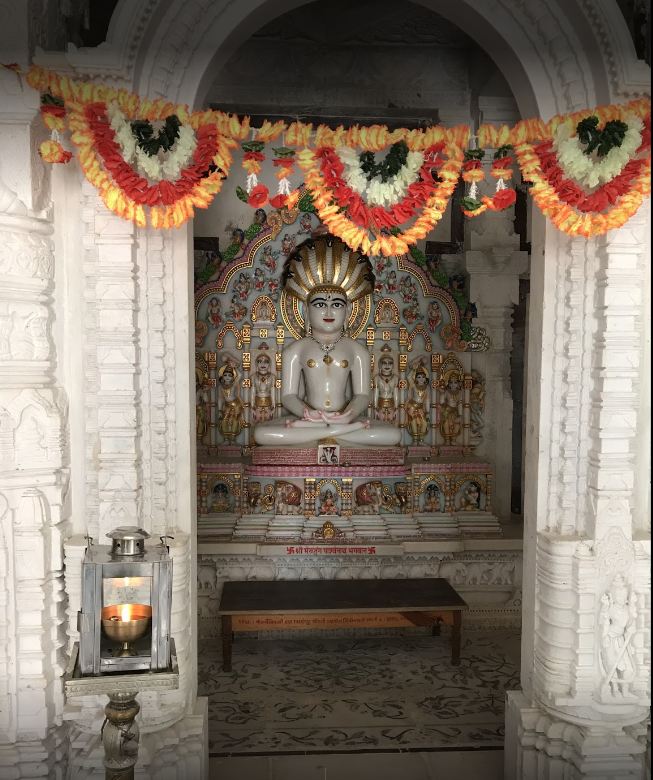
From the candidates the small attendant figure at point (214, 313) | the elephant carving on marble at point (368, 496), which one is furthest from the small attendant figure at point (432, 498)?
the small attendant figure at point (214, 313)

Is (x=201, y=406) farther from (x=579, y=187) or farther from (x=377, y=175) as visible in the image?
(x=579, y=187)

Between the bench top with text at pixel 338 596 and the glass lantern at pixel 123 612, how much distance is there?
2.51 metres

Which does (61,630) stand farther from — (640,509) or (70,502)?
(640,509)

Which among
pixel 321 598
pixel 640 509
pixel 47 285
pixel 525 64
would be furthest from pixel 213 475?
pixel 525 64

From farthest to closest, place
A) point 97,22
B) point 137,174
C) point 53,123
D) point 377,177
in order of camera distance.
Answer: point 97,22 → point 377,177 → point 137,174 → point 53,123

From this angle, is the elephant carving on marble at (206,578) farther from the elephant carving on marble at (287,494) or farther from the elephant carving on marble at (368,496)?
the elephant carving on marble at (368,496)

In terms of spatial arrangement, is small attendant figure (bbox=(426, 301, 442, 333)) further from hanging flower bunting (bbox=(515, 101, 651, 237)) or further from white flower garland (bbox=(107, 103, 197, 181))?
white flower garland (bbox=(107, 103, 197, 181))

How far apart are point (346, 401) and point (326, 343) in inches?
23.6

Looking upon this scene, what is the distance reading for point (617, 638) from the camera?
11.5 feet

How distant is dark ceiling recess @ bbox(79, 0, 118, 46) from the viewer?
346 cm

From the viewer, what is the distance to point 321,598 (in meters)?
5.23

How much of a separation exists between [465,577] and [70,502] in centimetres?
354

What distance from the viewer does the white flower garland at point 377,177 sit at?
3328 millimetres

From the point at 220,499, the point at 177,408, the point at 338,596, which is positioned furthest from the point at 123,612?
the point at 220,499
